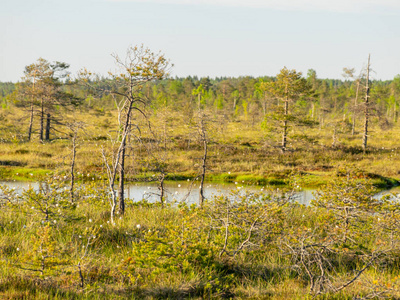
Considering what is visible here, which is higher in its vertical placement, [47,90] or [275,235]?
[47,90]

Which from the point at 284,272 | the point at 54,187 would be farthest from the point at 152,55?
the point at 284,272

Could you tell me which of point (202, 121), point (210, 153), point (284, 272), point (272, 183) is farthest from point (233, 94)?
point (284, 272)

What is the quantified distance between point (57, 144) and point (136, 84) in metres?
27.6

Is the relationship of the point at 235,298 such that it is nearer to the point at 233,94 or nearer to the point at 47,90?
the point at 47,90

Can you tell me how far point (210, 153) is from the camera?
2972 cm

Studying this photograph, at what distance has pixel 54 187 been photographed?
25.2 feet

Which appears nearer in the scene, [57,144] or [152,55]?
[152,55]

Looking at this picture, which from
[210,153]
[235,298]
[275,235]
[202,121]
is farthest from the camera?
[210,153]

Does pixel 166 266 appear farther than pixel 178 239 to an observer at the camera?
No

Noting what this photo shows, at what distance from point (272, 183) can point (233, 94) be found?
55530 mm

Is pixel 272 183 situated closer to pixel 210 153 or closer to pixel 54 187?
pixel 210 153

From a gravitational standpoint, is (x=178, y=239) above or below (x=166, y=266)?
above

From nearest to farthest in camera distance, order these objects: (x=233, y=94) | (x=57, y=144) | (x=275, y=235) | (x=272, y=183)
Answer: (x=275, y=235), (x=272, y=183), (x=57, y=144), (x=233, y=94)

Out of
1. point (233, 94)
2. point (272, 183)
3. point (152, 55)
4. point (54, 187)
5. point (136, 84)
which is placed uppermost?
point (233, 94)
